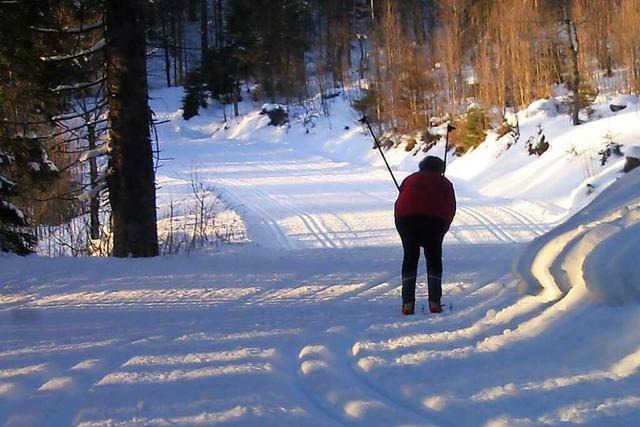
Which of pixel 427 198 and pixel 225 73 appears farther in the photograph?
pixel 225 73

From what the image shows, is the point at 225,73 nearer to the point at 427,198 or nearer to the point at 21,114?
the point at 21,114

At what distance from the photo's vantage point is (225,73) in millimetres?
35906

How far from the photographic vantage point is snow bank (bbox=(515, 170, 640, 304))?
4.88m

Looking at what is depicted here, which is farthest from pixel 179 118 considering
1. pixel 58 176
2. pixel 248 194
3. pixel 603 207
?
pixel 603 207

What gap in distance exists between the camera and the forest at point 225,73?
10.1m

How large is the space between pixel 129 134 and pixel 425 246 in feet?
17.5

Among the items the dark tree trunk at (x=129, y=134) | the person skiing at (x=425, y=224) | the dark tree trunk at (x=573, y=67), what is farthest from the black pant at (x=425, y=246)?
the dark tree trunk at (x=573, y=67)

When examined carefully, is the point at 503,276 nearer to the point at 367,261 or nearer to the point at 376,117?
the point at 367,261

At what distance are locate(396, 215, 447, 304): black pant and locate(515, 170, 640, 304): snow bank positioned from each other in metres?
0.79

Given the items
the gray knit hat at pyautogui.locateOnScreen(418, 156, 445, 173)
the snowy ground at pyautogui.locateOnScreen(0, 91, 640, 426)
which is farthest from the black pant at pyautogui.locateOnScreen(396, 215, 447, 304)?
the gray knit hat at pyautogui.locateOnScreen(418, 156, 445, 173)

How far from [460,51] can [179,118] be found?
92.1ft

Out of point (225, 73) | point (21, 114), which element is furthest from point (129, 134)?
point (225, 73)

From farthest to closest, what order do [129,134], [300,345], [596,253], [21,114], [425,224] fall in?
[21,114] < [129,134] < [425,224] < [300,345] < [596,253]

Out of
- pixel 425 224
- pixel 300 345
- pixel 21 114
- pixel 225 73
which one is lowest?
pixel 300 345
